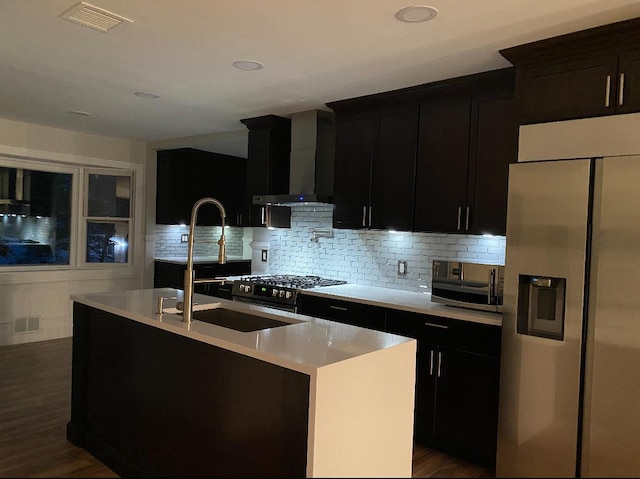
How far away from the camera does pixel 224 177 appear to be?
6.93m

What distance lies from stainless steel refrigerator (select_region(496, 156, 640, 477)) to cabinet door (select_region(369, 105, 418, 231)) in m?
1.07

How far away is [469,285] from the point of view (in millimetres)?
3172

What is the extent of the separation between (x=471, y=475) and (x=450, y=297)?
2.71m

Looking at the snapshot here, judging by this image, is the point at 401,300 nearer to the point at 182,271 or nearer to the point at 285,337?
the point at 285,337

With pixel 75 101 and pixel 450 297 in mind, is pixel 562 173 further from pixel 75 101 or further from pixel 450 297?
pixel 75 101

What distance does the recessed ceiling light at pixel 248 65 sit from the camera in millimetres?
3209

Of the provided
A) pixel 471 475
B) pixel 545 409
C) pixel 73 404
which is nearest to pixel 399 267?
pixel 545 409

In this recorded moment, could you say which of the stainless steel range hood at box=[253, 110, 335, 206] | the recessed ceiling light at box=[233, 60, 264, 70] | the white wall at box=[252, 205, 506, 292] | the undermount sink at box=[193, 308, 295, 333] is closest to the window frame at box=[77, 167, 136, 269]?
the white wall at box=[252, 205, 506, 292]

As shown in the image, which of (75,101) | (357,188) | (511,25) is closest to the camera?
(511,25)

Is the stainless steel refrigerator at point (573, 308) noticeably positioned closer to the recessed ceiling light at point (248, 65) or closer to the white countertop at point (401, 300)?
the white countertop at point (401, 300)

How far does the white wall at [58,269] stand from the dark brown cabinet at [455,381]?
13.9ft

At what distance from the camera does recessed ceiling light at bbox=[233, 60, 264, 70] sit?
126 inches

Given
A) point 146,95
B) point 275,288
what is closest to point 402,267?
point 275,288

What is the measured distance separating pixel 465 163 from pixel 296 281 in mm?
1799
